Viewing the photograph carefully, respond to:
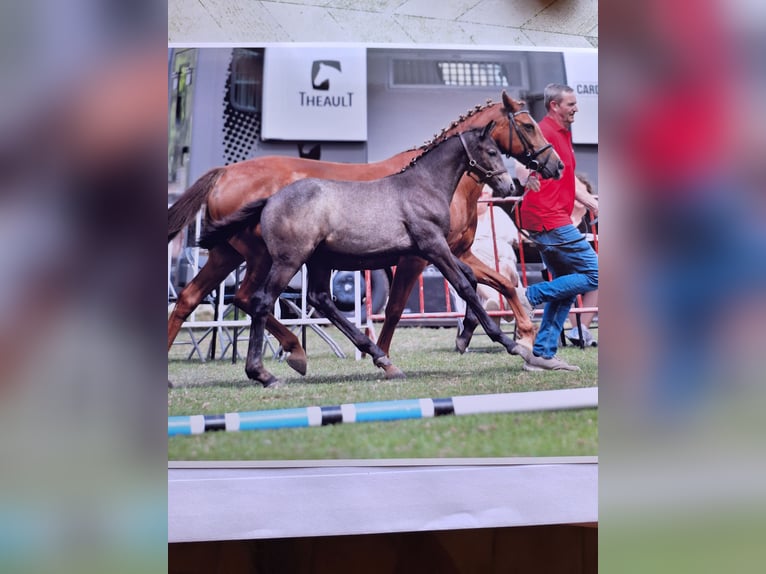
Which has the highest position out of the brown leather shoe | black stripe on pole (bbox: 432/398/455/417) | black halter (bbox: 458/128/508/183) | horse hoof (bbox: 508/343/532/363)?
black halter (bbox: 458/128/508/183)

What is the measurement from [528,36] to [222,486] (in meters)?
2.02

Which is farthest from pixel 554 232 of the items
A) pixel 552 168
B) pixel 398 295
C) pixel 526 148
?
pixel 398 295

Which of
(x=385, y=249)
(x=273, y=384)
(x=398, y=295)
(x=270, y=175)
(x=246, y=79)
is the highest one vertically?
(x=246, y=79)

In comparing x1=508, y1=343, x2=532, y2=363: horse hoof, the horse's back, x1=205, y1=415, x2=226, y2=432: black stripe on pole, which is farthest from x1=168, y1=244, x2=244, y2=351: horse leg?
x1=508, y1=343, x2=532, y2=363: horse hoof

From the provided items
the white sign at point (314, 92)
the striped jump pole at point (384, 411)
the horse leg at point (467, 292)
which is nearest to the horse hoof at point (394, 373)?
the striped jump pole at point (384, 411)

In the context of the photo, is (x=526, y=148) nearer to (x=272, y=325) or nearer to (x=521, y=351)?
(x=521, y=351)

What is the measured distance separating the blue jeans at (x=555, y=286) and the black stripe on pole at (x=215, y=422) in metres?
1.23

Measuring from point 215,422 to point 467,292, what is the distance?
3.55ft

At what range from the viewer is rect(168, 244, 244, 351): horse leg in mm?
2648

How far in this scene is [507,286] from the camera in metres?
2.84

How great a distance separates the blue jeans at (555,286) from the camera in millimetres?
2721
